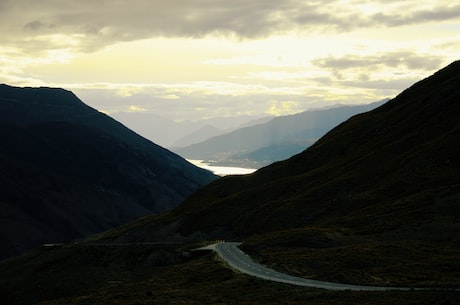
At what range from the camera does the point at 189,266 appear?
84.3m

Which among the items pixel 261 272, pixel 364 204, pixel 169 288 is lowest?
pixel 169 288

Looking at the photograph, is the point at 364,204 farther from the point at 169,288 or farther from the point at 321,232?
the point at 169,288

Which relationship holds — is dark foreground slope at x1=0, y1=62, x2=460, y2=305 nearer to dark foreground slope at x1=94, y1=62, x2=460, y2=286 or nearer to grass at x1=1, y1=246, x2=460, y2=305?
grass at x1=1, y1=246, x2=460, y2=305

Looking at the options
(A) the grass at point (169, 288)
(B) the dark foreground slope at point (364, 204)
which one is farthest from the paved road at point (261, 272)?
(B) the dark foreground slope at point (364, 204)

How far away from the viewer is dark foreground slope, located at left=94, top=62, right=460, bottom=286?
7106 cm

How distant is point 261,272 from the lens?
69.8m

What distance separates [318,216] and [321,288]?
63.4 meters

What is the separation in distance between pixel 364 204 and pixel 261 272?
52.4 m

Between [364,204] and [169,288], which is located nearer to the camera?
[169,288]

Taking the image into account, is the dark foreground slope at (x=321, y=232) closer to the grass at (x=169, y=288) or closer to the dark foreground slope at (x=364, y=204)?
the grass at (x=169, y=288)

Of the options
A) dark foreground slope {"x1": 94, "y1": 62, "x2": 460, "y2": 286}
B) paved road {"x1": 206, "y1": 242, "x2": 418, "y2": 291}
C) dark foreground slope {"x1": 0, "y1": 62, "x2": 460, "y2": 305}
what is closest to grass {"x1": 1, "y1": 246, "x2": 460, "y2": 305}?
dark foreground slope {"x1": 0, "y1": 62, "x2": 460, "y2": 305}

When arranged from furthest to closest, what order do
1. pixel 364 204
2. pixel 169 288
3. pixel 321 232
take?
1. pixel 364 204
2. pixel 321 232
3. pixel 169 288

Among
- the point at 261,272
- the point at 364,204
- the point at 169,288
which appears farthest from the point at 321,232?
the point at 169,288

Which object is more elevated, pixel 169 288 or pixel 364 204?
pixel 364 204
